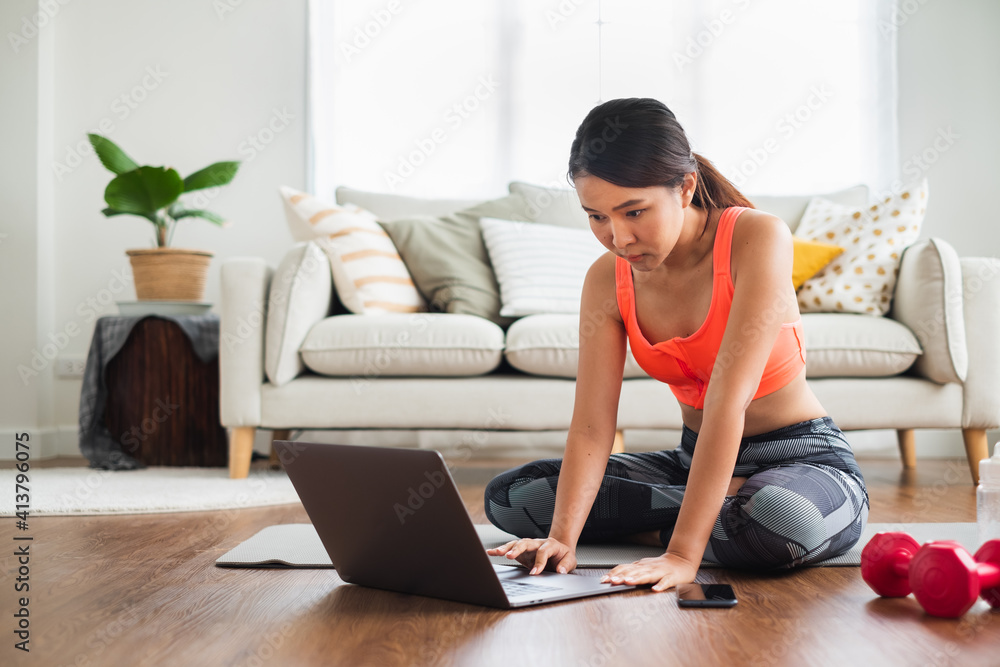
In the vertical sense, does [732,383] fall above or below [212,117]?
below

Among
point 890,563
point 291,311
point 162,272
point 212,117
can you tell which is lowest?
point 890,563

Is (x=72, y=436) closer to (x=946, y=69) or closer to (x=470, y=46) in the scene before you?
(x=470, y=46)

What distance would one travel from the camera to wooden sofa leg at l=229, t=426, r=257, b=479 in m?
2.33

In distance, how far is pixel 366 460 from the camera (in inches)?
37.6

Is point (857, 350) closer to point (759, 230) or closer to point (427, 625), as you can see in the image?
point (759, 230)

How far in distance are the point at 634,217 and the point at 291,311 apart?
1.42m

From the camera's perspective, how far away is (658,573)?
1.04 m

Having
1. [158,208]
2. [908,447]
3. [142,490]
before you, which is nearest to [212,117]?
[158,208]

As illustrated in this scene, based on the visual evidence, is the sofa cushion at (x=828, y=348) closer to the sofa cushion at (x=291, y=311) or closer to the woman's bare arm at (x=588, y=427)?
the sofa cushion at (x=291, y=311)

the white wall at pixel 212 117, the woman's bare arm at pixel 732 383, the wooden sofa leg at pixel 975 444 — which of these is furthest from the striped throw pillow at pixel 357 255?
the wooden sofa leg at pixel 975 444

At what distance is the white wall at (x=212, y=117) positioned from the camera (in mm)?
3361

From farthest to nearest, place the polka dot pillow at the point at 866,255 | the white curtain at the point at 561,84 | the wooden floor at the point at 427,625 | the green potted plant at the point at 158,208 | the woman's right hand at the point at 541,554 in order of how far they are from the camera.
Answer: the white curtain at the point at 561,84, the green potted plant at the point at 158,208, the polka dot pillow at the point at 866,255, the woman's right hand at the point at 541,554, the wooden floor at the point at 427,625

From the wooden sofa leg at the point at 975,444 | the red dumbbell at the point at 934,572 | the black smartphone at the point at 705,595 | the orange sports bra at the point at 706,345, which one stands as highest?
the orange sports bra at the point at 706,345

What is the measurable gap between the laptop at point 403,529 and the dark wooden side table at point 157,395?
1730mm
